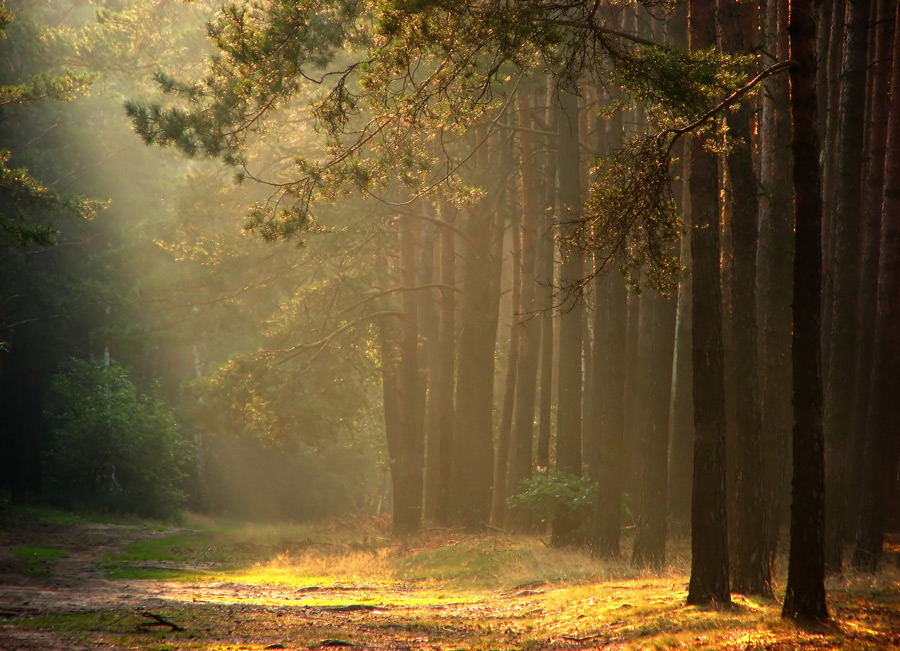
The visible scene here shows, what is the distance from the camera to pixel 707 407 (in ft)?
37.3

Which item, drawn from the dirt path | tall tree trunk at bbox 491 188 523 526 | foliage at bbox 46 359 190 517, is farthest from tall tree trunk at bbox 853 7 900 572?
foliage at bbox 46 359 190 517

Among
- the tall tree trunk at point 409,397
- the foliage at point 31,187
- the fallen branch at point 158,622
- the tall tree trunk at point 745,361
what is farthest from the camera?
the tall tree trunk at point 409,397

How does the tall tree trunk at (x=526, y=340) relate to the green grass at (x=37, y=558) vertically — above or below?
above

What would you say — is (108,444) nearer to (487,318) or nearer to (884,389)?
(487,318)

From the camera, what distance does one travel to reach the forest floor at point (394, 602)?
29.4ft

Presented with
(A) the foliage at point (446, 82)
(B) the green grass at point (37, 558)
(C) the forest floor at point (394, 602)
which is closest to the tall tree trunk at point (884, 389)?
(C) the forest floor at point (394, 602)

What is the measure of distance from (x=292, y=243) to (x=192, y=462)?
2414cm

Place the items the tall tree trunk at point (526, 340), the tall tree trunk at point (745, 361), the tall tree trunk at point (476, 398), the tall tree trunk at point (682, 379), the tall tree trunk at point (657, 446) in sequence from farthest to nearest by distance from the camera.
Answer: the tall tree trunk at point (476, 398), the tall tree trunk at point (526, 340), the tall tree trunk at point (682, 379), the tall tree trunk at point (657, 446), the tall tree trunk at point (745, 361)

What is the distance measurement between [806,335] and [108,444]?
33899 millimetres

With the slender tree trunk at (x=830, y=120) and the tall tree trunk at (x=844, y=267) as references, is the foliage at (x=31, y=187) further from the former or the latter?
the slender tree trunk at (x=830, y=120)

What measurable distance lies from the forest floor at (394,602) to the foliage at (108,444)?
1269cm

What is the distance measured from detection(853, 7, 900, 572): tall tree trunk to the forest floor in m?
1.22

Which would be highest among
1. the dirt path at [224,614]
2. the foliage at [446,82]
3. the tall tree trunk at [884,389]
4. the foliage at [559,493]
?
the foliage at [446,82]

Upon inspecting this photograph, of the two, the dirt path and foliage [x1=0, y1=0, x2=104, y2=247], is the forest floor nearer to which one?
the dirt path
